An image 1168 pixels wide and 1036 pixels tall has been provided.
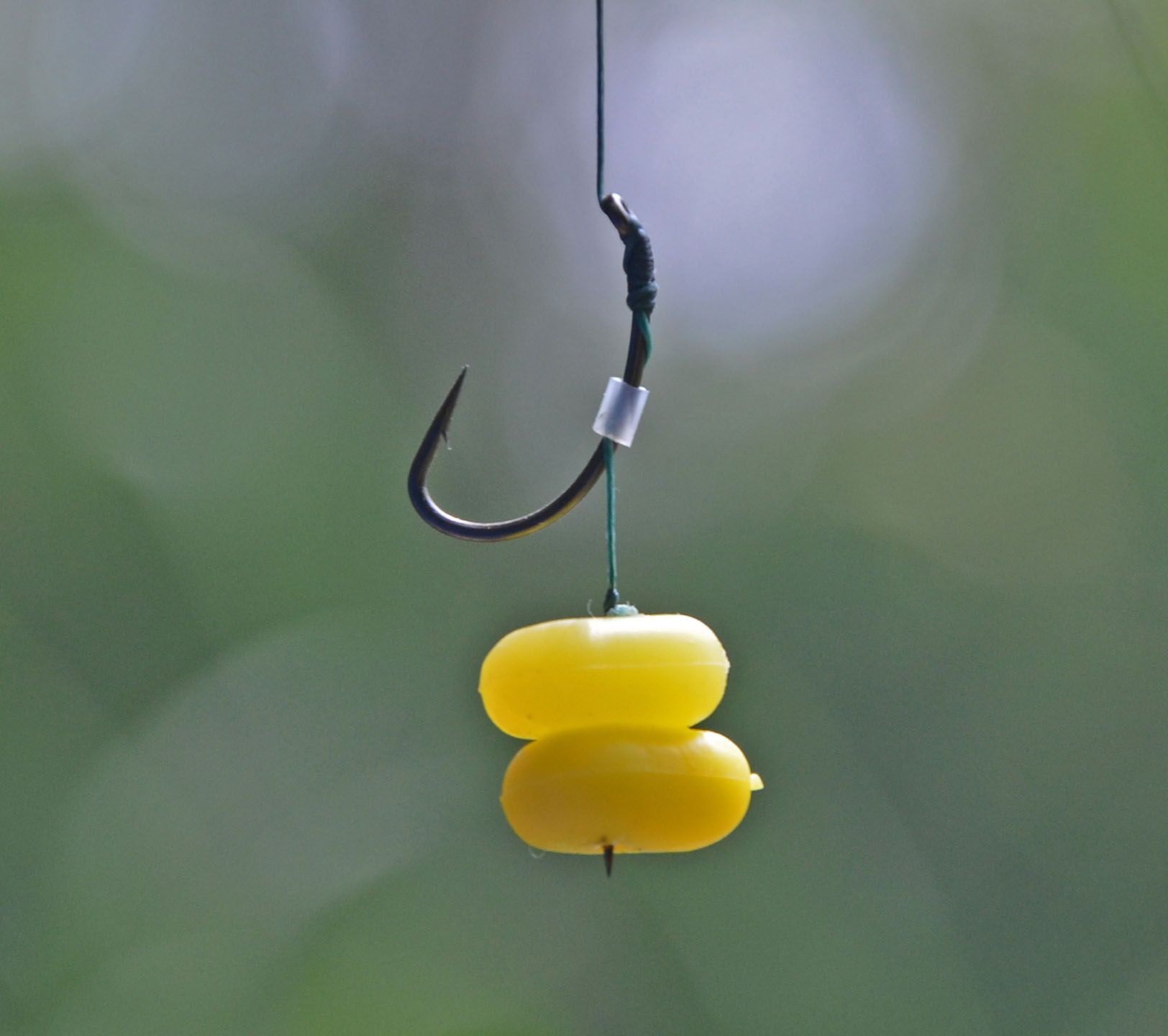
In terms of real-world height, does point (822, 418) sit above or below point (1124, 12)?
above

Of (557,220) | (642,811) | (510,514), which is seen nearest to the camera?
(642,811)

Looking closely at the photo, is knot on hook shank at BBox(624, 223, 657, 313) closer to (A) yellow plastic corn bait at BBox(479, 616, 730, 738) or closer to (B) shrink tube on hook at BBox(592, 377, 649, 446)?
(B) shrink tube on hook at BBox(592, 377, 649, 446)

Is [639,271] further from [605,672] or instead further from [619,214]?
[605,672]

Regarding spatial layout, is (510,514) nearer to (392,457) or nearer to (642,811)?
(392,457)

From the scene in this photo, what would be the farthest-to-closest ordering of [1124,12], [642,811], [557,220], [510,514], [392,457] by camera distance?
[557,220]
[392,457]
[510,514]
[1124,12]
[642,811]

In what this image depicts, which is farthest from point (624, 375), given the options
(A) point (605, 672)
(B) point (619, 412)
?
(A) point (605, 672)

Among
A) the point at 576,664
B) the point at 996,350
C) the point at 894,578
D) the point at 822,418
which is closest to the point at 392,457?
the point at 822,418
